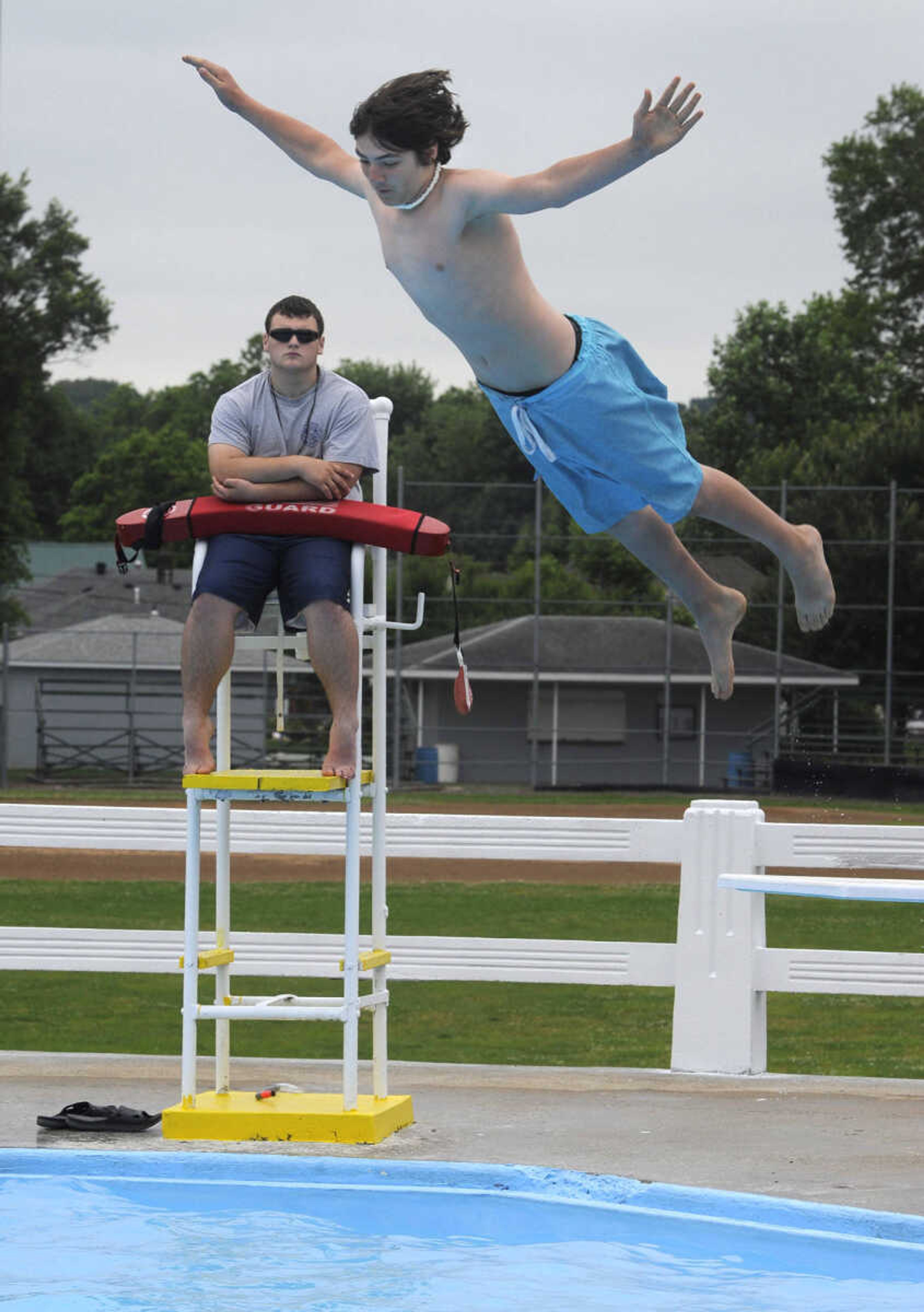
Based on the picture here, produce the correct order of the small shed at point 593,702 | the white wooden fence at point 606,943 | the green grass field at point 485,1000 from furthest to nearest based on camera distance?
1. the small shed at point 593,702
2. the green grass field at point 485,1000
3. the white wooden fence at point 606,943

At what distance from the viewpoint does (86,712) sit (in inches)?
1394

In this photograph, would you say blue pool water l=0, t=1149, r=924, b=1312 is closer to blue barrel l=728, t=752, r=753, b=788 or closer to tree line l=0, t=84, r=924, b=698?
tree line l=0, t=84, r=924, b=698

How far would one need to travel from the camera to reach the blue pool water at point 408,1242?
178 inches

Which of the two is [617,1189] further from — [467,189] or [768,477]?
[768,477]

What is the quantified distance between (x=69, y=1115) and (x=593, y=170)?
10.4 ft

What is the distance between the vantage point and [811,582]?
478 centimetres

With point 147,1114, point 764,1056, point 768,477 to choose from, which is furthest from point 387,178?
point 768,477

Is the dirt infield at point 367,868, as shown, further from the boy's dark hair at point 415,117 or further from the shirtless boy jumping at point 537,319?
the boy's dark hair at point 415,117

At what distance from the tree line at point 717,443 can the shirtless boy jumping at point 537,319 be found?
75.9ft

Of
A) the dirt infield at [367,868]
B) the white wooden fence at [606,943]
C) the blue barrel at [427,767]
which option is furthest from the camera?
the blue barrel at [427,767]

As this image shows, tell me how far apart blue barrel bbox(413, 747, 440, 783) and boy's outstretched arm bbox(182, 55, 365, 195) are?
101 feet

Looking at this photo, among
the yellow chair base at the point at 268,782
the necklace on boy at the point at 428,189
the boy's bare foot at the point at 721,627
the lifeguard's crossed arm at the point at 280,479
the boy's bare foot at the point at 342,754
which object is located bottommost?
the yellow chair base at the point at 268,782

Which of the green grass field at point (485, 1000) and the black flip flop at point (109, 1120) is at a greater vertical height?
the black flip flop at point (109, 1120)

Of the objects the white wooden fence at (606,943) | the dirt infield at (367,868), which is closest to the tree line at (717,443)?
the dirt infield at (367,868)
